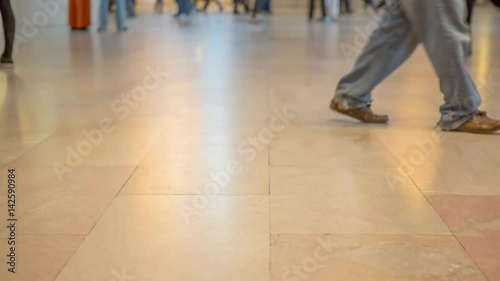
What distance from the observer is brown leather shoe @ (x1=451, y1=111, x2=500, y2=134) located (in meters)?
3.37

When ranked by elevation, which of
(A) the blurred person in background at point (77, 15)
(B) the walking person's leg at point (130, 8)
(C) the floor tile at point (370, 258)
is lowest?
(B) the walking person's leg at point (130, 8)

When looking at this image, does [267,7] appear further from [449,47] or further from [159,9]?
[449,47]

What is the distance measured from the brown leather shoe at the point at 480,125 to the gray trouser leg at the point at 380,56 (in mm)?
459

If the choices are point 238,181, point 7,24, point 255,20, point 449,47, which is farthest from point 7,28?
point 255,20

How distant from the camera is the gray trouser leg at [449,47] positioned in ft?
10.8

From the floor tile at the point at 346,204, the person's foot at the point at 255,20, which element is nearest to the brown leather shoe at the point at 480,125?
the floor tile at the point at 346,204

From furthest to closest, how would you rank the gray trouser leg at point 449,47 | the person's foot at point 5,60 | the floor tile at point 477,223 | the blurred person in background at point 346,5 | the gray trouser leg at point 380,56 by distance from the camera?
the blurred person in background at point 346,5, the person's foot at point 5,60, the gray trouser leg at point 380,56, the gray trouser leg at point 449,47, the floor tile at point 477,223

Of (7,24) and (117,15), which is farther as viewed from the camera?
(117,15)

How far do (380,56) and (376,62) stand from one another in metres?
0.04

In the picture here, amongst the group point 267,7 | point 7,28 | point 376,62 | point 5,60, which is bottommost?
point 267,7

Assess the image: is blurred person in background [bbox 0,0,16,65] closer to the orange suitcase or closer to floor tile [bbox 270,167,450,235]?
floor tile [bbox 270,167,450,235]

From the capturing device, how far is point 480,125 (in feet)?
11.1

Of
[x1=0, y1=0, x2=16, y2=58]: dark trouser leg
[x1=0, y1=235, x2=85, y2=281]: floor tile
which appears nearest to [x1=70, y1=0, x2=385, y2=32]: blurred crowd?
A: [x1=0, y1=0, x2=16, y2=58]: dark trouser leg

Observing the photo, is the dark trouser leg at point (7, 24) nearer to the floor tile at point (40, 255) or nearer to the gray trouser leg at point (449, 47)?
the gray trouser leg at point (449, 47)
